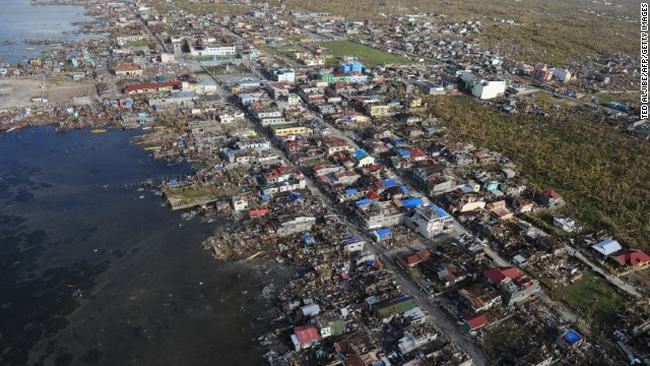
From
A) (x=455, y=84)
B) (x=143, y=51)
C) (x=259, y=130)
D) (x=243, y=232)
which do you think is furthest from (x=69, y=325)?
(x=143, y=51)

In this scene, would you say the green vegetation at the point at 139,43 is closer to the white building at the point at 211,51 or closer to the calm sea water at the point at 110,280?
the white building at the point at 211,51

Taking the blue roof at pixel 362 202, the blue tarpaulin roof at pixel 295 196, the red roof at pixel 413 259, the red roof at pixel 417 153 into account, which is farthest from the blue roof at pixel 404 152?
the red roof at pixel 413 259

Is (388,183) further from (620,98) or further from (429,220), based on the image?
(620,98)

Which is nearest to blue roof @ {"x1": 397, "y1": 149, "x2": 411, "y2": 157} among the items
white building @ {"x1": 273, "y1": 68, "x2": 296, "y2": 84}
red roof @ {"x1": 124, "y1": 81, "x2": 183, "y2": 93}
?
white building @ {"x1": 273, "y1": 68, "x2": 296, "y2": 84}

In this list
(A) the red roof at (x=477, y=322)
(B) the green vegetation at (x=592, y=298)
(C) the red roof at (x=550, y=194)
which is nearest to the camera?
(A) the red roof at (x=477, y=322)

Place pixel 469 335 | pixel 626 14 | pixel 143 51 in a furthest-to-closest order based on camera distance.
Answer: pixel 626 14, pixel 143 51, pixel 469 335

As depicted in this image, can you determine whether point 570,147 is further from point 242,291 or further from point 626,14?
point 626,14

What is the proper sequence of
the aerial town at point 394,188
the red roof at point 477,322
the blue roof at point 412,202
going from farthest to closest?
the blue roof at point 412,202 < the aerial town at point 394,188 < the red roof at point 477,322
